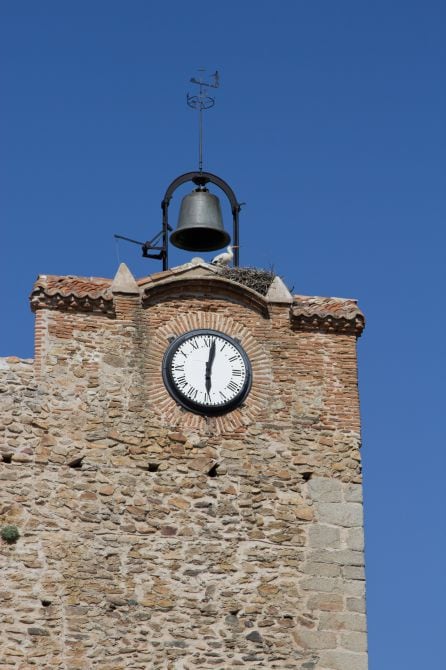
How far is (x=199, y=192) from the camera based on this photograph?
2506cm

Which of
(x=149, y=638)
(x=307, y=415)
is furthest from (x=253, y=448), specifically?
(x=149, y=638)

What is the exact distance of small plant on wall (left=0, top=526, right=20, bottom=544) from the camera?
22547 mm

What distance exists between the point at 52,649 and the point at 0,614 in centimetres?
64

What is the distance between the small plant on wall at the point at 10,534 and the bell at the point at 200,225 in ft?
14.0

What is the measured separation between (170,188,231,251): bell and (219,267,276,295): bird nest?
566 mm

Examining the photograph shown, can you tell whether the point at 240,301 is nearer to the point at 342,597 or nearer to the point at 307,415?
the point at 307,415

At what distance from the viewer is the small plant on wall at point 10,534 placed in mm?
22547

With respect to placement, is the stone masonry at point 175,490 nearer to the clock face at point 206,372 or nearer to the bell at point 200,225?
the clock face at point 206,372

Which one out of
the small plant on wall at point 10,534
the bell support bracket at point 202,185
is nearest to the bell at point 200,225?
the bell support bracket at point 202,185

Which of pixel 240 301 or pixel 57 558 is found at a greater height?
pixel 240 301

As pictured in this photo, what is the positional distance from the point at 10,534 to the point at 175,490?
1875 millimetres

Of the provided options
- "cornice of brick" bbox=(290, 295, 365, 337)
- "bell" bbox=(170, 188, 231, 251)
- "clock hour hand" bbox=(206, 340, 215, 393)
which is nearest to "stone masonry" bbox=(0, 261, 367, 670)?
"cornice of brick" bbox=(290, 295, 365, 337)

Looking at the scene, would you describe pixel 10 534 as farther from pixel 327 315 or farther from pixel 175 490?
pixel 327 315

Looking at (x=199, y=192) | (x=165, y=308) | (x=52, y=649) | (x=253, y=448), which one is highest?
(x=199, y=192)
